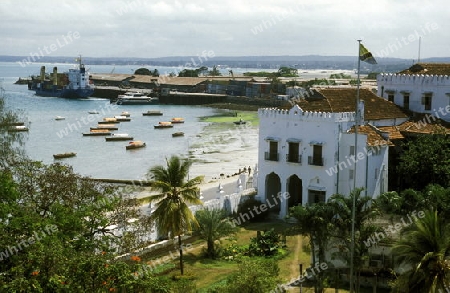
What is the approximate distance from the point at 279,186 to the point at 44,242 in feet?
68.3

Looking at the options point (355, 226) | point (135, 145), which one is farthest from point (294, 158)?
point (135, 145)

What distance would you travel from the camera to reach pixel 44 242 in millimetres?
15555

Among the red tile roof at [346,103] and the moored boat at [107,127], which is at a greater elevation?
the red tile roof at [346,103]

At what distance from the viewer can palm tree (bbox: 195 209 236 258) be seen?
27.4 m

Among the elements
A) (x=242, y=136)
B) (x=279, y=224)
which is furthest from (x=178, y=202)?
(x=242, y=136)

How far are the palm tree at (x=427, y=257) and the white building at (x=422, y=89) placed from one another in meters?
21.4

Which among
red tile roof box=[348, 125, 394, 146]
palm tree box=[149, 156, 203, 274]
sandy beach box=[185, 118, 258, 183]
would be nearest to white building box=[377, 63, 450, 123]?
red tile roof box=[348, 125, 394, 146]

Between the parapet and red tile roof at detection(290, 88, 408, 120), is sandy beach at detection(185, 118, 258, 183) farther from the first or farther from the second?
red tile roof at detection(290, 88, 408, 120)

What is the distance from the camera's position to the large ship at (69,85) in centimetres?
13438

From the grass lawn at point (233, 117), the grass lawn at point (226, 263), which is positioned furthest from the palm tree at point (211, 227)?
the grass lawn at point (233, 117)

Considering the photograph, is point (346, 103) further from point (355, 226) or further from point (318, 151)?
point (355, 226)

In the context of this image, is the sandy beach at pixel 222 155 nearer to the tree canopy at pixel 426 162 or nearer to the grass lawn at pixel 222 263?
the grass lawn at pixel 222 263

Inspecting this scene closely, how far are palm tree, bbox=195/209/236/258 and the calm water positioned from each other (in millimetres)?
24137

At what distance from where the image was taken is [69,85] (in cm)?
13725
